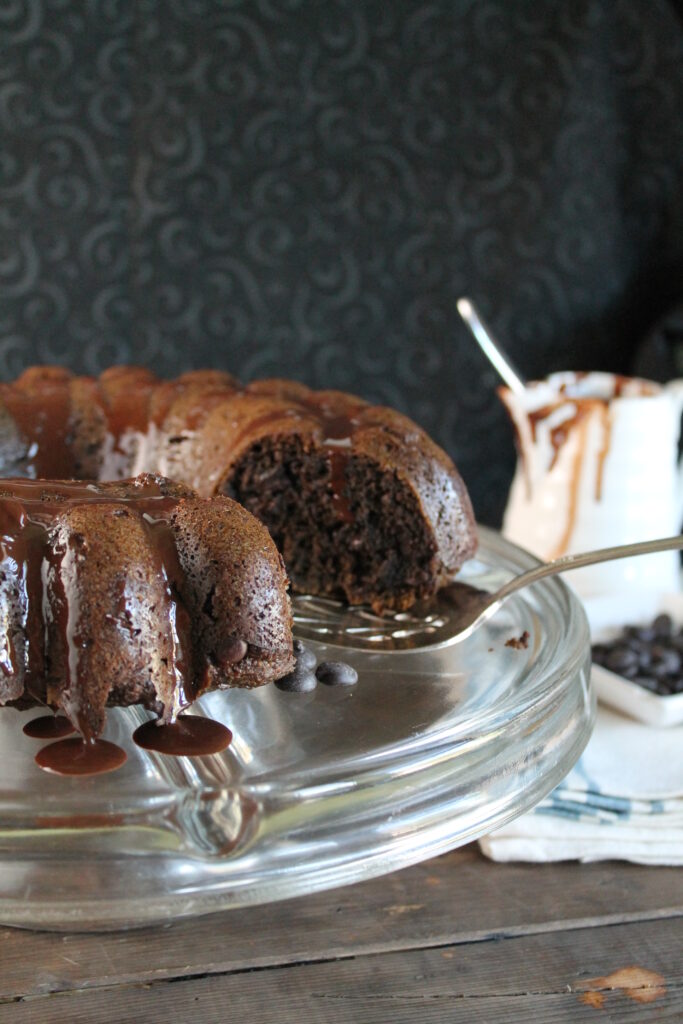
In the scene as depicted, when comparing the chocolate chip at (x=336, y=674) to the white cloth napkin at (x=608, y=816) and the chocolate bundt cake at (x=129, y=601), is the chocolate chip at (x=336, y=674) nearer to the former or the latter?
the chocolate bundt cake at (x=129, y=601)

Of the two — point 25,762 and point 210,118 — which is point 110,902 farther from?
point 210,118

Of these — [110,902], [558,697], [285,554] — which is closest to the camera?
[110,902]

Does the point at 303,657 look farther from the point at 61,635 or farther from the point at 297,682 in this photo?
the point at 61,635

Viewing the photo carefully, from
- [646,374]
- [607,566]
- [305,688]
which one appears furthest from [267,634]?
[646,374]

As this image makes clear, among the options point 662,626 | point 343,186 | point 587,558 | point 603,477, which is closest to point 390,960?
point 587,558

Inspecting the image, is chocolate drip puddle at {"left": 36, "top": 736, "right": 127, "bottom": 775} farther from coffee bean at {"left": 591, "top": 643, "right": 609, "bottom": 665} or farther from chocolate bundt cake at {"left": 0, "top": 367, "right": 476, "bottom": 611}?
coffee bean at {"left": 591, "top": 643, "right": 609, "bottom": 665}

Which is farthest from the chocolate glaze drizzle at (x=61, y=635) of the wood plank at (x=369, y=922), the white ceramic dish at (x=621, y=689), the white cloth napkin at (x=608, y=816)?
the white ceramic dish at (x=621, y=689)
